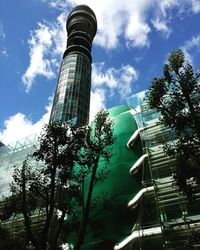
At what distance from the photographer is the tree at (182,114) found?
12398mm

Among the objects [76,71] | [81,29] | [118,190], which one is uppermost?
[81,29]

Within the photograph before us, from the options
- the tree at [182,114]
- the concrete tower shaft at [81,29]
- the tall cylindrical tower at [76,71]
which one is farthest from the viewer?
the concrete tower shaft at [81,29]

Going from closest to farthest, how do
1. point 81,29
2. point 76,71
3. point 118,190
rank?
point 118,190 < point 76,71 < point 81,29

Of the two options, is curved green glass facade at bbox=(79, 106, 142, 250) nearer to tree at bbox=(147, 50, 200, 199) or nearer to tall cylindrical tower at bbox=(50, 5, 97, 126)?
tree at bbox=(147, 50, 200, 199)

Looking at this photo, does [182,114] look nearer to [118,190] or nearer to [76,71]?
[118,190]

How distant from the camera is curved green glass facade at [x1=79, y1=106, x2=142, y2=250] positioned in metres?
18.4

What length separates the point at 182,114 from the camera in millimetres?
14055

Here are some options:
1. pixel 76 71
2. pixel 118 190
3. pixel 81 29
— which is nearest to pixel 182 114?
pixel 118 190

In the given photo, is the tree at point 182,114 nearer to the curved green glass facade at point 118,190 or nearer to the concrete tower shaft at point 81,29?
the curved green glass facade at point 118,190

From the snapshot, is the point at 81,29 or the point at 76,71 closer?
the point at 76,71

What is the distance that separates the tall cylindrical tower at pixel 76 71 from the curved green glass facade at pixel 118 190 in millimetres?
37404

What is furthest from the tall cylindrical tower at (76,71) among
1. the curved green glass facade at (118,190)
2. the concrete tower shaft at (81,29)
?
the curved green glass facade at (118,190)

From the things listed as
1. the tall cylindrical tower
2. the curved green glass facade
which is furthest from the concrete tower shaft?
the curved green glass facade

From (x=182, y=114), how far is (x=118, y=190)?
320 inches
